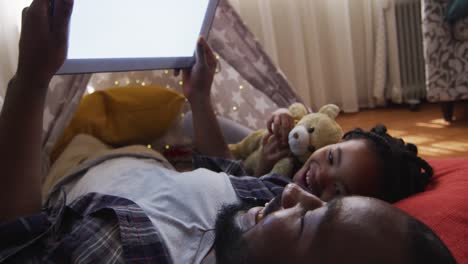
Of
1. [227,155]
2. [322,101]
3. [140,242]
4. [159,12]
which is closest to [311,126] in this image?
[227,155]

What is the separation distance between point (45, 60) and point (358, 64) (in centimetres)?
233

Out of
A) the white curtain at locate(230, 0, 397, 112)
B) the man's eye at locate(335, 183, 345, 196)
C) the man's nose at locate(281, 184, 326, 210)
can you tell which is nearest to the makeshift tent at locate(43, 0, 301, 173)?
the man's eye at locate(335, 183, 345, 196)

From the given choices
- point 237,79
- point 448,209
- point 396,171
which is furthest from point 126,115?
point 448,209

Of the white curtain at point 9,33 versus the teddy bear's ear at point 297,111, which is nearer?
the teddy bear's ear at point 297,111

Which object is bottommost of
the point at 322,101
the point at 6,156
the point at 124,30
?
the point at 322,101

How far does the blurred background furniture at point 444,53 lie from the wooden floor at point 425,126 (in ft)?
0.55

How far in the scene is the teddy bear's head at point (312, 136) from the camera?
3.66 feet

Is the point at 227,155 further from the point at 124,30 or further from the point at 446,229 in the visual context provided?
the point at 446,229

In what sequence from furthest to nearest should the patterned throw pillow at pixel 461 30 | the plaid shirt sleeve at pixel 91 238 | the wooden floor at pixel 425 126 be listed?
the patterned throw pillow at pixel 461 30
the wooden floor at pixel 425 126
the plaid shirt sleeve at pixel 91 238

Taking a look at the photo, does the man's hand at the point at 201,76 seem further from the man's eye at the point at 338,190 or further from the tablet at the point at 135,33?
the man's eye at the point at 338,190

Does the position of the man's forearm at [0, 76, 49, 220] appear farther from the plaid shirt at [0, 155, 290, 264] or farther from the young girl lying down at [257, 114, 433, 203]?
the young girl lying down at [257, 114, 433, 203]

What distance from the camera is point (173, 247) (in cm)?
67

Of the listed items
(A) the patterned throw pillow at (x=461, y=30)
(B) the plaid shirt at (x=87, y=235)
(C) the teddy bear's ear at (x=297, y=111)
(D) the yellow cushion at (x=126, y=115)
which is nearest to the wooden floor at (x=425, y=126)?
(A) the patterned throw pillow at (x=461, y=30)

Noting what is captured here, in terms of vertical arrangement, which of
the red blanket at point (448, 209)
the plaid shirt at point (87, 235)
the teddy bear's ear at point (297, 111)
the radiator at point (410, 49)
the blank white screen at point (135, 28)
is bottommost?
the radiator at point (410, 49)
